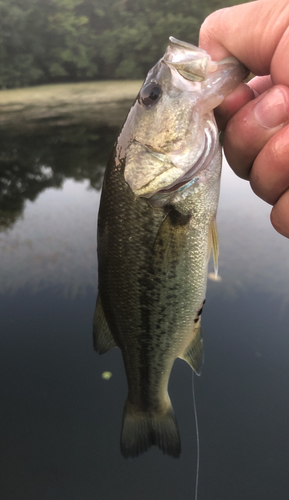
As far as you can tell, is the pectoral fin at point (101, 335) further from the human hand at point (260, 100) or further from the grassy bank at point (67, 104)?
the grassy bank at point (67, 104)

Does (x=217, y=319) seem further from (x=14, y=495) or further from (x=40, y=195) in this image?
(x=40, y=195)

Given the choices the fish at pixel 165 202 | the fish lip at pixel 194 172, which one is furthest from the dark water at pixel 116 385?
the fish lip at pixel 194 172

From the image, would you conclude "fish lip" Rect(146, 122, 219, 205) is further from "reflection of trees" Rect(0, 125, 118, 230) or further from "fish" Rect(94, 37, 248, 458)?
"reflection of trees" Rect(0, 125, 118, 230)

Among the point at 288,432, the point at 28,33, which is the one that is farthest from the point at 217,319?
the point at 28,33

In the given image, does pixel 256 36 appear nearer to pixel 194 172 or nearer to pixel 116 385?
pixel 194 172

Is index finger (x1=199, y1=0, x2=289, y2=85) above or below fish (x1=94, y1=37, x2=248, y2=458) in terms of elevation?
above

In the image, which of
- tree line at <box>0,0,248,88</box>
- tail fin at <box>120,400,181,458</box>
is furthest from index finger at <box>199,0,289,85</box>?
tree line at <box>0,0,248,88</box>

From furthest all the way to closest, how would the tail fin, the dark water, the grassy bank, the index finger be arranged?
1. the grassy bank
2. the dark water
3. the tail fin
4. the index finger
